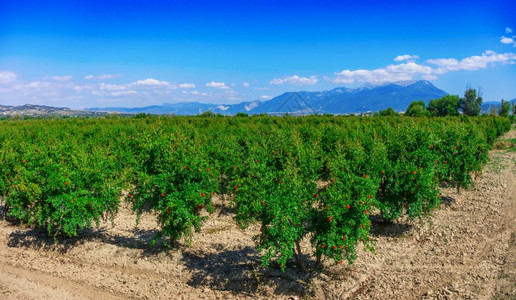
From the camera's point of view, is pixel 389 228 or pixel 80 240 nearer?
pixel 80 240

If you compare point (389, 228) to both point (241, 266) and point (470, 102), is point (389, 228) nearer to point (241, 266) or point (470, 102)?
point (241, 266)

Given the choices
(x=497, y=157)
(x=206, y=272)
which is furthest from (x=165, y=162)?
(x=497, y=157)

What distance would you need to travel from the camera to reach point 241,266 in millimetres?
9922

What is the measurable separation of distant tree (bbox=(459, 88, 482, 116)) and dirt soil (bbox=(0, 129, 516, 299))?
4360 inches

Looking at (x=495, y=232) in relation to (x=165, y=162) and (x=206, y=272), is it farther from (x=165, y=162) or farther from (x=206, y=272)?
(x=165, y=162)

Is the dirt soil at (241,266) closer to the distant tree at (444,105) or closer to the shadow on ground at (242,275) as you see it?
the shadow on ground at (242,275)

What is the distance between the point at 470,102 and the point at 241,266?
400 ft

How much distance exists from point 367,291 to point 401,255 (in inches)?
106

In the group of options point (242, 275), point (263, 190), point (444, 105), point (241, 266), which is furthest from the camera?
point (444, 105)

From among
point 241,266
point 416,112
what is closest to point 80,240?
point 241,266

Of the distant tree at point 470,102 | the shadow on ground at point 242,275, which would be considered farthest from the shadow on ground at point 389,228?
the distant tree at point 470,102

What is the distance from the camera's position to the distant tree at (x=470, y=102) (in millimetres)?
104769

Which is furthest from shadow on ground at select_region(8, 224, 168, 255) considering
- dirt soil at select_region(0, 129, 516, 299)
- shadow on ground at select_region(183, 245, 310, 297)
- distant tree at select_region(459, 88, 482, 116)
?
distant tree at select_region(459, 88, 482, 116)

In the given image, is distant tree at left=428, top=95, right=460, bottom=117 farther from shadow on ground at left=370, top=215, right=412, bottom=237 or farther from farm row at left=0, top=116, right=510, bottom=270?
shadow on ground at left=370, top=215, right=412, bottom=237
